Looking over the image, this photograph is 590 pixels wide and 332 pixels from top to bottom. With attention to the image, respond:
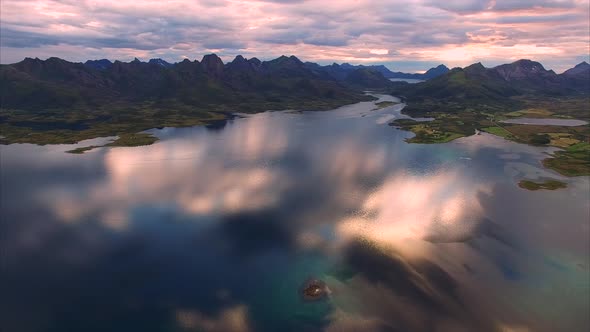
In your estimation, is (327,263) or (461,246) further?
(461,246)

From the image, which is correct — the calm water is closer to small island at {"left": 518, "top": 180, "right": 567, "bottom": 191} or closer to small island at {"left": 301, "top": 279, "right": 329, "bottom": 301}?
small island at {"left": 301, "top": 279, "right": 329, "bottom": 301}

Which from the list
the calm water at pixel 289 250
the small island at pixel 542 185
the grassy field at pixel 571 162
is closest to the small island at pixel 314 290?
the calm water at pixel 289 250

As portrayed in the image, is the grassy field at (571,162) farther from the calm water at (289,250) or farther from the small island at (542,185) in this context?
the small island at (542,185)

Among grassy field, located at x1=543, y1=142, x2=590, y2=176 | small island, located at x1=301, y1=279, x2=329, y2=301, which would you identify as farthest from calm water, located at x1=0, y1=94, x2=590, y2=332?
grassy field, located at x1=543, y1=142, x2=590, y2=176

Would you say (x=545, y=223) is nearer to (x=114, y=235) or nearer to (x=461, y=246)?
(x=461, y=246)

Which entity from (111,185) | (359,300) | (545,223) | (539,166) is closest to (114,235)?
(111,185)

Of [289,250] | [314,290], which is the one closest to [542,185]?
[289,250]
